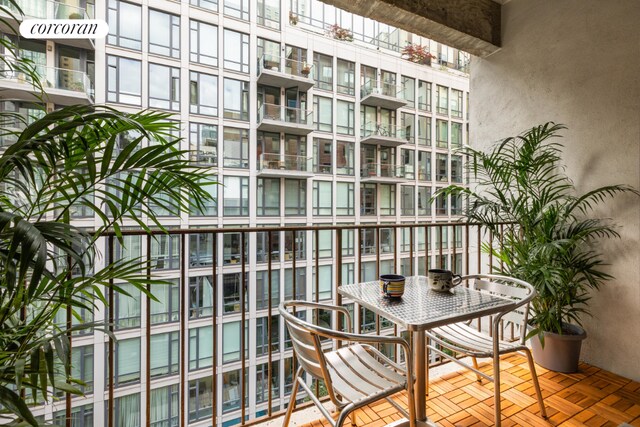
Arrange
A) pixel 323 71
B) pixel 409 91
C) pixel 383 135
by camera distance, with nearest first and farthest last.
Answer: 1. pixel 323 71
2. pixel 383 135
3. pixel 409 91

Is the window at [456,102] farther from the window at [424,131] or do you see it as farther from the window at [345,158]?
the window at [345,158]

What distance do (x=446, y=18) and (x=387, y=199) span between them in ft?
29.0

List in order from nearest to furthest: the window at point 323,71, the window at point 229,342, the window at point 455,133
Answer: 1. the window at point 229,342
2. the window at point 323,71
3. the window at point 455,133

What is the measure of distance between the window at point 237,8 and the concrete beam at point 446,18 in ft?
25.6

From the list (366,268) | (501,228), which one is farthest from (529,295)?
(366,268)

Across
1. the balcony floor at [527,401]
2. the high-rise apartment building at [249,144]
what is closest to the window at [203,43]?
the high-rise apartment building at [249,144]

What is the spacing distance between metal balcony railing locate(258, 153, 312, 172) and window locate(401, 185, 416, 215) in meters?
3.77

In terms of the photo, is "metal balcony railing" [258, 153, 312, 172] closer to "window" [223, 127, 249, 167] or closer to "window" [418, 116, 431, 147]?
"window" [223, 127, 249, 167]

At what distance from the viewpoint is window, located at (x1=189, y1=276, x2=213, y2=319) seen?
8.16 metres

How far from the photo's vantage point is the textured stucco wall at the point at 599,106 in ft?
6.86

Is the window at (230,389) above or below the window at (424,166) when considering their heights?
below

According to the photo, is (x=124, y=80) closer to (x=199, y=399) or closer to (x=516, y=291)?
(x=199, y=399)

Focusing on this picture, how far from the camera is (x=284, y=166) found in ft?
30.5

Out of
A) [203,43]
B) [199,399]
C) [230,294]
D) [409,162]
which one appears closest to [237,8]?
[203,43]
